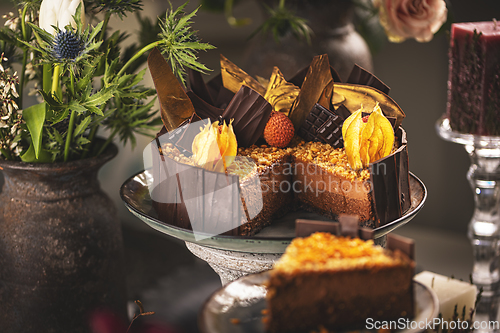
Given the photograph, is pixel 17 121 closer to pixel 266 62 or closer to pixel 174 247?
pixel 266 62

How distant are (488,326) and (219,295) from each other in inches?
18.7

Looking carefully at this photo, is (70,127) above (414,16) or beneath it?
beneath

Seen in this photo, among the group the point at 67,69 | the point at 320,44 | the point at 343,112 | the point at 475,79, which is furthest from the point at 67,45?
the point at 320,44

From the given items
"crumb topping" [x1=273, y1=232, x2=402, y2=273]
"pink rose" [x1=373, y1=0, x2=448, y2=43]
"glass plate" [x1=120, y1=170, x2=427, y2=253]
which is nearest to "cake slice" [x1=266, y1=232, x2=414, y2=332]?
"crumb topping" [x1=273, y1=232, x2=402, y2=273]

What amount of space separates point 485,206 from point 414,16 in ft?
1.81

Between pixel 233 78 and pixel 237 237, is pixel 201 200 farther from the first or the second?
pixel 233 78

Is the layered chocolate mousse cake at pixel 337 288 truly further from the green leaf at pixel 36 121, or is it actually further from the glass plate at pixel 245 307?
the green leaf at pixel 36 121

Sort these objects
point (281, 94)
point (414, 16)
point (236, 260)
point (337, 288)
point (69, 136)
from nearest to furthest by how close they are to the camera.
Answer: point (337, 288) < point (236, 260) < point (69, 136) < point (281, 94) < point (414, 16)

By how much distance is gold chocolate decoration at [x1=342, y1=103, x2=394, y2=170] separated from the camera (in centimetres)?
81

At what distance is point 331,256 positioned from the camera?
1.72 feet

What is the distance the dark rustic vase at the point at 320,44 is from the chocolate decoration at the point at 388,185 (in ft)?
1.85

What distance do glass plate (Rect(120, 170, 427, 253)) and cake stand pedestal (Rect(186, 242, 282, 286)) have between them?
0.05 m

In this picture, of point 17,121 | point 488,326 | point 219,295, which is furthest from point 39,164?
point 488,326

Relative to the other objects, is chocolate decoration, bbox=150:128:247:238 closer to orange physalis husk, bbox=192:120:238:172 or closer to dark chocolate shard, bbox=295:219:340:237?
orange physalis husk, bbox=192:120:238:172
